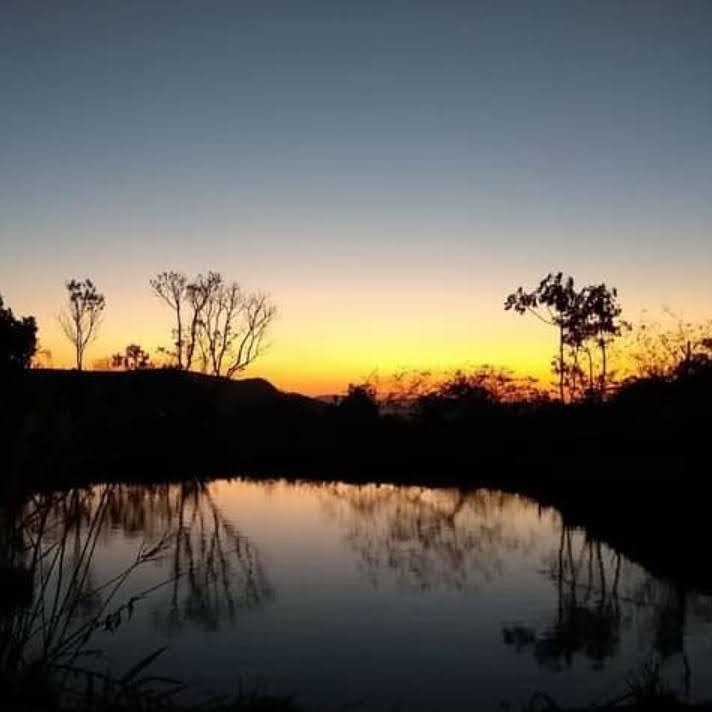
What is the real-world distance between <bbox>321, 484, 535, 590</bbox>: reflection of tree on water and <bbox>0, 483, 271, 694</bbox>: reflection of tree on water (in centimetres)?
248

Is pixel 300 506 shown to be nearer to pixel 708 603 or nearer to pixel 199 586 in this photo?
pixel 199 586

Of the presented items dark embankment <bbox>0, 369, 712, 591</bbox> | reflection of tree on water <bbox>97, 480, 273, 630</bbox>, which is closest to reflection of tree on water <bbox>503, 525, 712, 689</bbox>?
dark embankment <bbox>0, 369, 712, 591</bbox>

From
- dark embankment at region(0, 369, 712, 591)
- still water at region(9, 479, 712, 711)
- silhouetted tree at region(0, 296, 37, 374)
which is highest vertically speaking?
silhouetted tree at region(0, 296, 37, 374)

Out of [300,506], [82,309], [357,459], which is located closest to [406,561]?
[300,506]

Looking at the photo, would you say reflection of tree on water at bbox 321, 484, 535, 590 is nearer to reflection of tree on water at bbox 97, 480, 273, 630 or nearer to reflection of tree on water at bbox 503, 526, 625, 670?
reflection of tree on water at bbox 503, 526, 625, 670

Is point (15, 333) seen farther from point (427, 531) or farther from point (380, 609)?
point (380, 609)

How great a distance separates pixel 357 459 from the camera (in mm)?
34469

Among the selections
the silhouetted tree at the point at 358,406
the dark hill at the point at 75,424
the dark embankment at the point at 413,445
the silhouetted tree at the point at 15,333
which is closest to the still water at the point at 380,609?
the dark hill at the point at 75,424

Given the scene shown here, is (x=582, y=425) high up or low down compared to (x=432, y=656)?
up

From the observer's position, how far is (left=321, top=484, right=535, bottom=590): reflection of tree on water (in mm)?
13922

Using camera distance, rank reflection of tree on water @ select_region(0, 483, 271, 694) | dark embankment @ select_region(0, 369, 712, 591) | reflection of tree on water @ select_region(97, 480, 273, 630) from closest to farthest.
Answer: reflection of tree on water @ select_region(0, 483, 271, 694), dark embankment @ select_region(0, 369, 712, 591), reflection of tree on water @ select_region(97, 480, 273, 630)

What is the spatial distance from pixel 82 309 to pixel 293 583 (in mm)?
28985

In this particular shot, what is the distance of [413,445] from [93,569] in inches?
896

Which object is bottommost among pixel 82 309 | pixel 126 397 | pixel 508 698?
pixel 508 698
